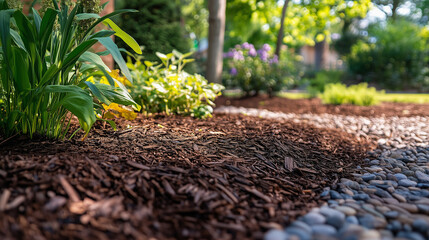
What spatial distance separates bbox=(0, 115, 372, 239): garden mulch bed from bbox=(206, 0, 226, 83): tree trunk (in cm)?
343

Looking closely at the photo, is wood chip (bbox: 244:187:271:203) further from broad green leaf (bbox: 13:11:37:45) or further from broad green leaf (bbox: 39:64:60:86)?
broad green leaf (bbox: 13:11:37:45)

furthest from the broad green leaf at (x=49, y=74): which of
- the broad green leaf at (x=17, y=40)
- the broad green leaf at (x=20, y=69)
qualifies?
the broad green leaf at (x=17, y=40)

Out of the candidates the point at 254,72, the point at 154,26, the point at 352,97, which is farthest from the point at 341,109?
the point at 154,26

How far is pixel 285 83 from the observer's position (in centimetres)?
Answer: 727

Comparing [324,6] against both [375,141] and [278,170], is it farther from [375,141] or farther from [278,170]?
[278,170]

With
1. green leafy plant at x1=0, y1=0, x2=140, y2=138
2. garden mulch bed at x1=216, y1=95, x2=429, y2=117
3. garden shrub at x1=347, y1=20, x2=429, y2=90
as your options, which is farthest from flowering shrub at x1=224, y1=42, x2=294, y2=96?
garden shrub at x1=347, y1=20, x2=429, y2=90

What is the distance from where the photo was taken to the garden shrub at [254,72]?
6809 mm

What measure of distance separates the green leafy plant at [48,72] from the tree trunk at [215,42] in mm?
3861

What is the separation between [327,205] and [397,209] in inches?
A: 13.9

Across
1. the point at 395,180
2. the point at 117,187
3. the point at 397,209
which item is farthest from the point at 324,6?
the point at 117,187

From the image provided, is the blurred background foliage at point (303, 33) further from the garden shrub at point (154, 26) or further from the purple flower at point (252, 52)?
the purple flower at point (252, 52)

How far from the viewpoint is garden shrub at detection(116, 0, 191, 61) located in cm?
589

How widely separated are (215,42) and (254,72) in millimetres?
1486

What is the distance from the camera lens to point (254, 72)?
22.6 feet
